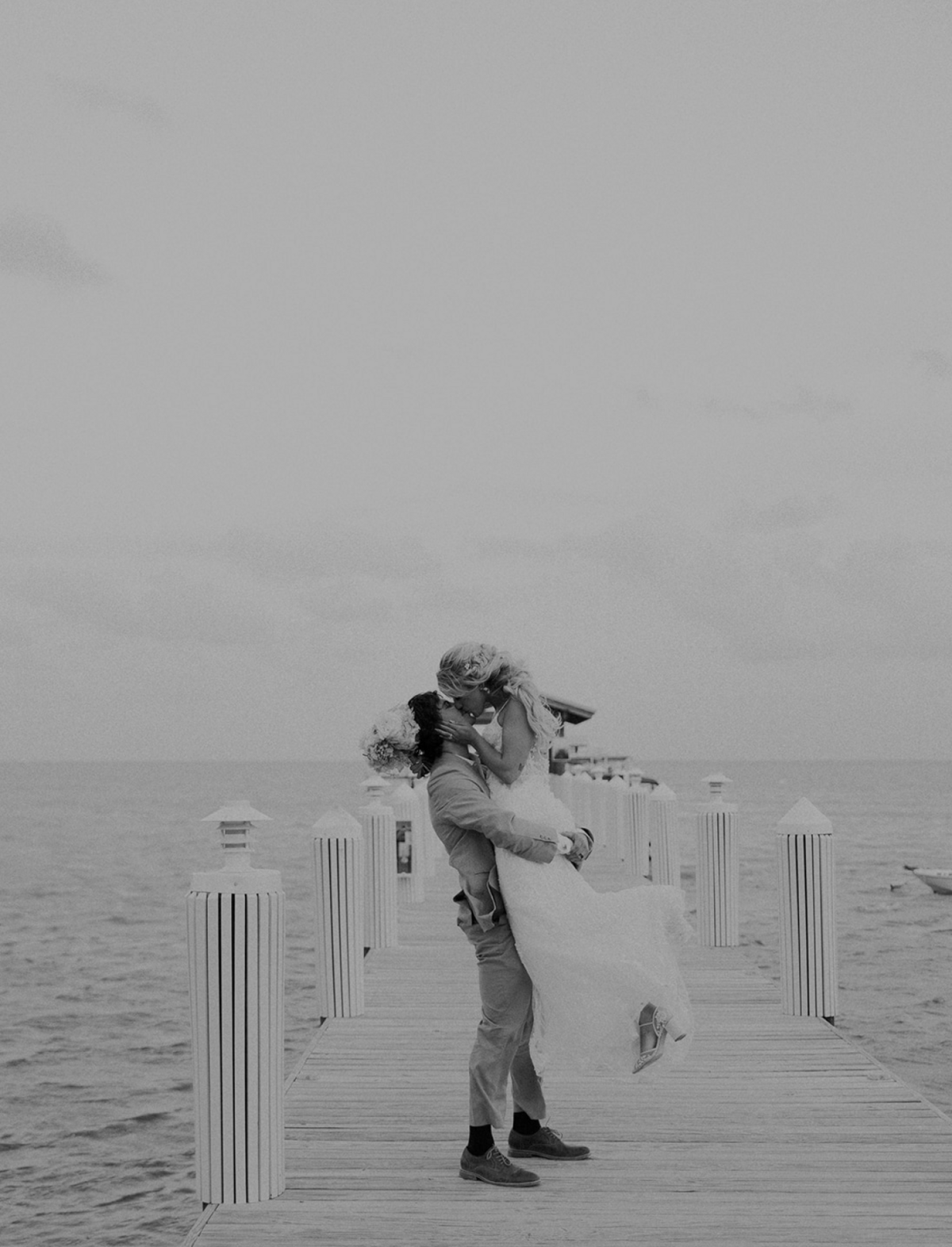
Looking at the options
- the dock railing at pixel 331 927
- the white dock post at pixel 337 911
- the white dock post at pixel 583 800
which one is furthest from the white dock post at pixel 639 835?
the white dock post at pixel 337 911

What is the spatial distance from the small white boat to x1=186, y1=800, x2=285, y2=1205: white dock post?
1048 inches

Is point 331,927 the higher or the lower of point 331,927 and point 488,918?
the lower

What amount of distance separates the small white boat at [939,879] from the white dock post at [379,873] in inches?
807

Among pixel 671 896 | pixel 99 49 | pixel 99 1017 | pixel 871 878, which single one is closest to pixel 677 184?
pixel 99 49

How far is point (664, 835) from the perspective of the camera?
13617 millimetres

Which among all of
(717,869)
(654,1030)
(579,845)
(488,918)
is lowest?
(717,869)

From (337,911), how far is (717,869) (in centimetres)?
400

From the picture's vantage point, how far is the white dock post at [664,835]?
13414 millimetres

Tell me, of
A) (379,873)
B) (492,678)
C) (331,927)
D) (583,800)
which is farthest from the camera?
(583,800)

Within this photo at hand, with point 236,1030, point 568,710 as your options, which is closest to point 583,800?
point 568,710

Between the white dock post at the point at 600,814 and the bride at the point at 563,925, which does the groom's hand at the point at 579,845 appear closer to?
the bride at the point at 563,925

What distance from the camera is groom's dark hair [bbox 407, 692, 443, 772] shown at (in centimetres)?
492

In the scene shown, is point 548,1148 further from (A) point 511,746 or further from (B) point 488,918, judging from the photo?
(A) point 511,746

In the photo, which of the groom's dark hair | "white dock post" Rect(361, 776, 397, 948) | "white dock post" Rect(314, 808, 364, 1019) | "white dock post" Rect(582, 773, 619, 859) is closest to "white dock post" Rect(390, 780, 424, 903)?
"white dock post" Rect(361, 776, 397, 948)
